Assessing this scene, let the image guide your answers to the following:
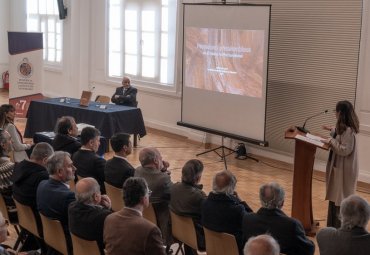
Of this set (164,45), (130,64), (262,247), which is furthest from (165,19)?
(262,247)

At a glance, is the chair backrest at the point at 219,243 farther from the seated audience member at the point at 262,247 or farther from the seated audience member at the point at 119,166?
the seated audience member at the point at 119,166

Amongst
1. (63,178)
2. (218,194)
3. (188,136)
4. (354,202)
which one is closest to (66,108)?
(188,136)

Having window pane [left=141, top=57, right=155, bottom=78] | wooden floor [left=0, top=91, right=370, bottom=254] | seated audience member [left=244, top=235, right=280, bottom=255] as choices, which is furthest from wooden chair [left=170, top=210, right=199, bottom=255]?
window pane [left=141, top=57, right=155, bottom=78]

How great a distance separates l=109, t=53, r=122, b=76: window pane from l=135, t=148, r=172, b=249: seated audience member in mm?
8687

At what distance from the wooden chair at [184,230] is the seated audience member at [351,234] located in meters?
1.24

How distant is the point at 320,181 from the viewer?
8.84m

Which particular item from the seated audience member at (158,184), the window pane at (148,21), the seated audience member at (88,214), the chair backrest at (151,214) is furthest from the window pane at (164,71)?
the seated audience member at (88,214)

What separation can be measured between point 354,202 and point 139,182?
4.61ft

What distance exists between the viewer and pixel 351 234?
374 cm

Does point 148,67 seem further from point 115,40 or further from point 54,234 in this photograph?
point 54,234

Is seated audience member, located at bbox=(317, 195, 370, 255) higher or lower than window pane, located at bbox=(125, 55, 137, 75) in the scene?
lower

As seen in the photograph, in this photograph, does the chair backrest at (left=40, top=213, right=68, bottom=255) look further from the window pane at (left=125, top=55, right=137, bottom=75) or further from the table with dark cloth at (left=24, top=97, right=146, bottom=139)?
the window pane at (left=125, top=55, right=137, bottom=75)

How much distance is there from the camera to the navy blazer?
399cm

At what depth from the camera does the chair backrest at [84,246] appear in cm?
417
